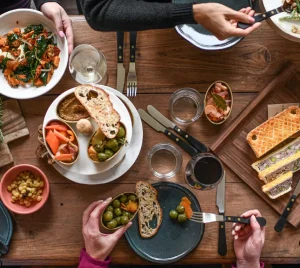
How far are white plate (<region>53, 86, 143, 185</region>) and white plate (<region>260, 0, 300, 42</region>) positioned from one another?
57 centimetres

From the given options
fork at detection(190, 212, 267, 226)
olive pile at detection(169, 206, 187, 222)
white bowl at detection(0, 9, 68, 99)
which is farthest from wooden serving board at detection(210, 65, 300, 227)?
white bowl at detection(0, 9, 68, 99)

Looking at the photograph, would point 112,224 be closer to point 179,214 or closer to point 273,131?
point 179,214

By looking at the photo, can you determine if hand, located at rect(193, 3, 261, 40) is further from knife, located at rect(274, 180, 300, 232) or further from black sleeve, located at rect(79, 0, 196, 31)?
knife, located at rect(274, 180, 300, 232)

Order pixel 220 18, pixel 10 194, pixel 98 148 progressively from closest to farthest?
pixel 220 18 → pixel 98 148 → pixel 10 194

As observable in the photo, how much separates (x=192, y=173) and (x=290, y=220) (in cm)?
39

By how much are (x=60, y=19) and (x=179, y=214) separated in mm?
814

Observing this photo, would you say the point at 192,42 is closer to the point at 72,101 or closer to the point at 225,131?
the point at 225,131

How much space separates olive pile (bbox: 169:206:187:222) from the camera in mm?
1538

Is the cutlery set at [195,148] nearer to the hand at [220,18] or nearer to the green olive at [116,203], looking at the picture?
the green olive at [116,203]

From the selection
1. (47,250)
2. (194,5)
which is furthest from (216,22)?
(47,250)

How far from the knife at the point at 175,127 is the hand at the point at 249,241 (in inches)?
11.0

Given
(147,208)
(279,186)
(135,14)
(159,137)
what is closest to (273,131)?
(279,186)

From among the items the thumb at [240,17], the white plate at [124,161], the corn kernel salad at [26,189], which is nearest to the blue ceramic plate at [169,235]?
the white plate at [124,161]

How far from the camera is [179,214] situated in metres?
1.55
